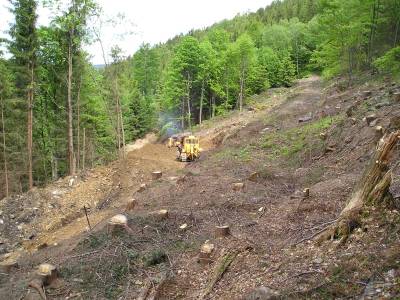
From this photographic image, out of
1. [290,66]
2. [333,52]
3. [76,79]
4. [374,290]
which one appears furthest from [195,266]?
[290,66]

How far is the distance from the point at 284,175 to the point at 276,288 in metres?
9.06

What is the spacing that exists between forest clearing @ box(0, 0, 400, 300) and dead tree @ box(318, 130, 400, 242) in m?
0.02

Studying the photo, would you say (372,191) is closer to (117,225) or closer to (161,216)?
(161,216)

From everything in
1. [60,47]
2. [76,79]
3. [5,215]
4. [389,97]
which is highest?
[60,47]

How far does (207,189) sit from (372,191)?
7887mm

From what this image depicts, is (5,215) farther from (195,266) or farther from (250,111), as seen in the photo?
(250,111)

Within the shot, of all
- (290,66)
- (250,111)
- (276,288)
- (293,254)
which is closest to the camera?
(276,288)

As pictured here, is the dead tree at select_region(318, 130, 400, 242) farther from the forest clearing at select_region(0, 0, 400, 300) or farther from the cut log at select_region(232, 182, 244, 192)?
the cut log at select_region(232, 182, 244, 192)

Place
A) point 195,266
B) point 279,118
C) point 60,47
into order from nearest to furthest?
point 195,266
point 60,47
point 279,118

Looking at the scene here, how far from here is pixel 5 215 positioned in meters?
17.5

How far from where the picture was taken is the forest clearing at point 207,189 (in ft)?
22.1

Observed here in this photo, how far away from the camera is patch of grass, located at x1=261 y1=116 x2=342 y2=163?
17.8 metres

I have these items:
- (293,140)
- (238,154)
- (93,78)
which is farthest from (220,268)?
(93,78)

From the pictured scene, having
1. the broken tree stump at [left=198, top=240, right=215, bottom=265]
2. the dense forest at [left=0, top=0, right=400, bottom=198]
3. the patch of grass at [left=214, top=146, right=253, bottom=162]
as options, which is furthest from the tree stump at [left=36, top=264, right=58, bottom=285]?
the dense forest at [left=0, top=0, right=400, bottom=198]
